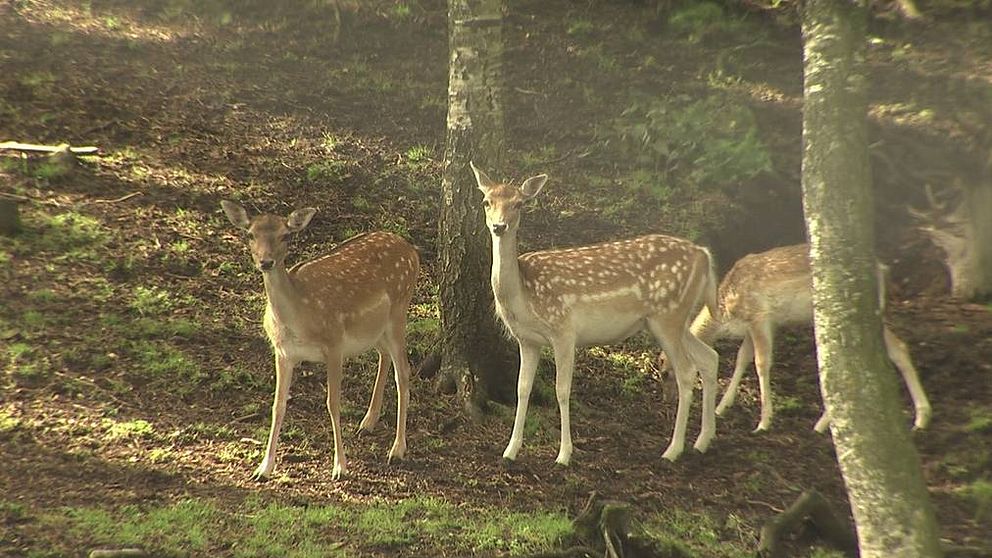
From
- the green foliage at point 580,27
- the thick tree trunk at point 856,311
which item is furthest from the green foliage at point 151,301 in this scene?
the green foliage at point 580,27

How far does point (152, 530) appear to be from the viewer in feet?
20.3

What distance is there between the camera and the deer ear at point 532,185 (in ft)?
26.3

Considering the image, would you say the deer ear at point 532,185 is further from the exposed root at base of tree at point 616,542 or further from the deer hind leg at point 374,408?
the exposed root at base of tree at point 616,542


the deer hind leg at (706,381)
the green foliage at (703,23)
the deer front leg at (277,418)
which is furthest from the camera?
the green foliage at (703,23)

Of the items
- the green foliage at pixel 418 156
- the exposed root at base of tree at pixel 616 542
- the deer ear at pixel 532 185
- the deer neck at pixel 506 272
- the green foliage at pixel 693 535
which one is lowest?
the green foliage at pixel 693 535

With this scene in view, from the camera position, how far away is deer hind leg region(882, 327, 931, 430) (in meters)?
8.64

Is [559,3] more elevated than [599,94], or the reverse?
[559,3]

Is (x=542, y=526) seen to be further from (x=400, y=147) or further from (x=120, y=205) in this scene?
(x=400, y=147)

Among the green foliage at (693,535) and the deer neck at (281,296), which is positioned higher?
the deer neck at (281,296)

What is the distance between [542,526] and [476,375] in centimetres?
239

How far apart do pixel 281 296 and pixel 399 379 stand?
124 centimetres

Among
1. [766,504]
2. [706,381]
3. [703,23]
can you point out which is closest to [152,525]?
[766,504]

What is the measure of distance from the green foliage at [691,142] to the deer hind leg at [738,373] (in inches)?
124

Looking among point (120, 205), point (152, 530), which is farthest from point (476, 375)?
point (120, 205)
